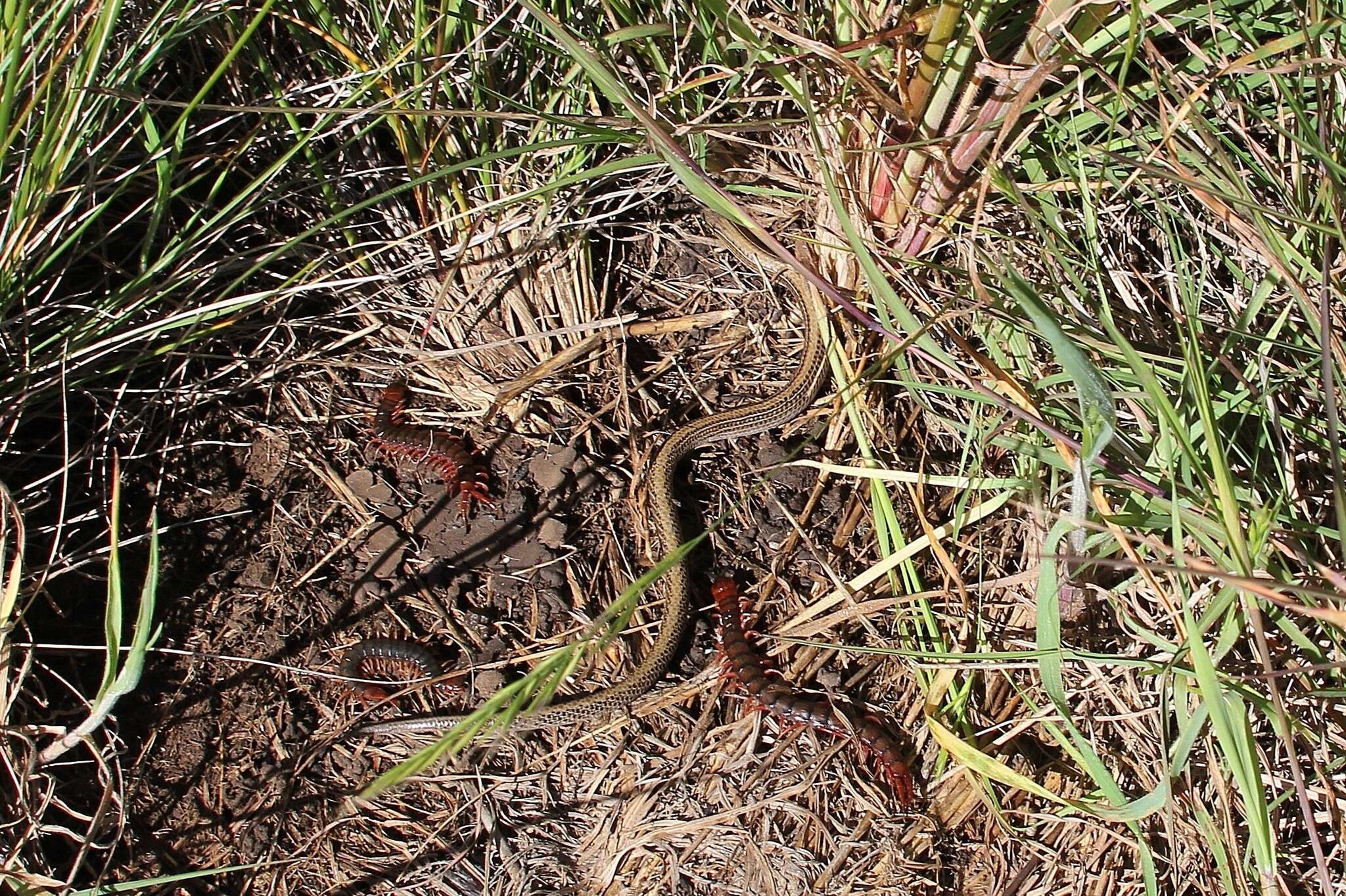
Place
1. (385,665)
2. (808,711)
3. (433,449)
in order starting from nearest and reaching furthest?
(808,711) < (385,665) < (433,449)

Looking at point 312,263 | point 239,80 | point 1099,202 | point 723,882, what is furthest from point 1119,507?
point 239,80

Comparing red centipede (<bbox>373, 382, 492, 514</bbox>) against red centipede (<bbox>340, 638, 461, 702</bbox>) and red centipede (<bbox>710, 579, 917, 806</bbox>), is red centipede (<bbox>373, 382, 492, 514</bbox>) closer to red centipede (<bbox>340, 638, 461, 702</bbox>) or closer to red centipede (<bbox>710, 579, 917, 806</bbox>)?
red centipede (<bbox>340, 638, 461, 702</bbox>)

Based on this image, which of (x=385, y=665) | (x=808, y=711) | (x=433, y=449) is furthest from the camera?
(x=433, y=449)

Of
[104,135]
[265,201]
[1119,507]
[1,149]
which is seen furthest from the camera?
[265,201]

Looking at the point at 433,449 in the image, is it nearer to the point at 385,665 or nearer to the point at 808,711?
the point at 385,665

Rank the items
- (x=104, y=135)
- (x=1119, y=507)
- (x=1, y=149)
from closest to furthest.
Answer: (x=1, y=149)
(x=1119, y=507)
(x=104, y=135)

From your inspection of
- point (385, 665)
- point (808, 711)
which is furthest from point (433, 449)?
point (808, 711)

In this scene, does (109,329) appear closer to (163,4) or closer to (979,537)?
(163,4)
